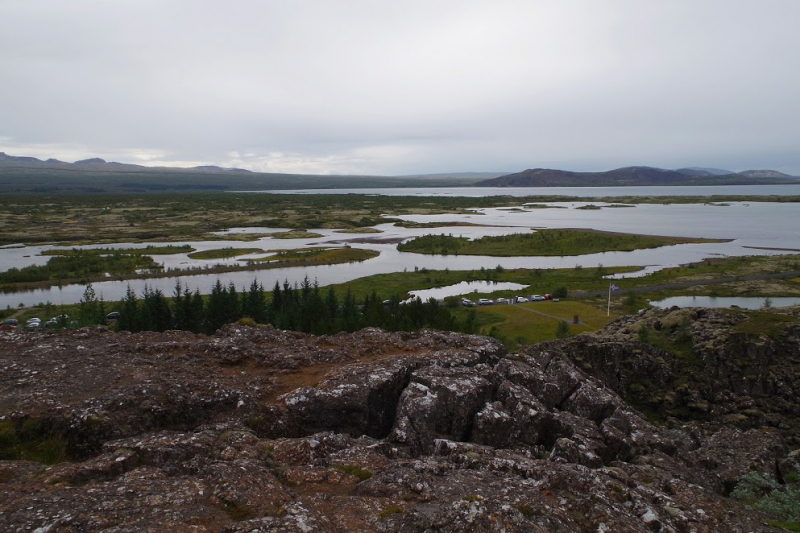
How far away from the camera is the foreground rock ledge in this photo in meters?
10.2

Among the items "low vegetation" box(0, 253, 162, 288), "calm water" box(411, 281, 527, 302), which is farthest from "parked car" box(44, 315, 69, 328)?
"calm water" box(411, 281, 527, 302)

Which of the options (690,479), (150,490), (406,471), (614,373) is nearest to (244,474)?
(150,490)

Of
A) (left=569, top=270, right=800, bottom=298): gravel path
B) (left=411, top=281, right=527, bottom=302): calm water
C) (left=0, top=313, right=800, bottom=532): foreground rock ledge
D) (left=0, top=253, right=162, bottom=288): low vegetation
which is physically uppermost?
(left=0, top=313, right=800, bottom=532): foreground rock ledge

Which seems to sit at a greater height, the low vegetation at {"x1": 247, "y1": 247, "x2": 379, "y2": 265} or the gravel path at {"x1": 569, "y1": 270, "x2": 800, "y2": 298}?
the low vegetation at {"x1": 247, "y1": 247, "x2": 379, "y2": 265}

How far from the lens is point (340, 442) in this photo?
1417 cm

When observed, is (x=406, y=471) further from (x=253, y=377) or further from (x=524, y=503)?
(x=253, y=377)

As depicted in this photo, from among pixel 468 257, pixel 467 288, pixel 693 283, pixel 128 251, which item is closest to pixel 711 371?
pixel 467 288

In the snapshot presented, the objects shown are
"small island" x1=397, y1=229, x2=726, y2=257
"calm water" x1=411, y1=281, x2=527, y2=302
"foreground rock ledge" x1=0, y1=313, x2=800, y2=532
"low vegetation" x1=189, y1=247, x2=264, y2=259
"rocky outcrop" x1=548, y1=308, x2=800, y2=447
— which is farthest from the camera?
"small island" x1=397, y1=229, x2=726, y2=257

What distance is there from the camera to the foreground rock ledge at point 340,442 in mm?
10195

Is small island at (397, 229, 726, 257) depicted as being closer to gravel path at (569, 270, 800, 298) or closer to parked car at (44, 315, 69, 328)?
gravel path at (569, 270, 800, 298)

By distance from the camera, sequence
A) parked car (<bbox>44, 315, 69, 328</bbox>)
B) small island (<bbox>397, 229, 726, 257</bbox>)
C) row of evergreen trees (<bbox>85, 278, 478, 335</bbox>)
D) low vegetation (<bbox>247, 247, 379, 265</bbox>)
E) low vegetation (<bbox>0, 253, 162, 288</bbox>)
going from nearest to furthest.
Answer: row of evergreen trees (<bbox>85, 278, 478, 335</bbox>) < parked car (<bbox>44, 315, 69, 328</bbox>) < low vegetation (<bbox>0, 253, 162, 288</bbox>) < low vegetation (<bbox>247, 247, 379, 265</bbox>) < small island (<bbox>397, 229, 726, 257</bbox>)

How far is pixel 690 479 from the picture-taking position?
14.7 metres

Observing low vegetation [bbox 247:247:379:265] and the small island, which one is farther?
the small island

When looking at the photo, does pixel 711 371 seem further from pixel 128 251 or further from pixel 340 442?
pixel 128 251
